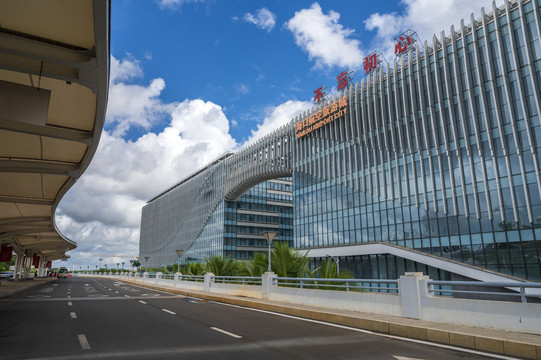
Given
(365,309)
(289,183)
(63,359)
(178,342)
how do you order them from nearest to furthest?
1. (63,359)
2. (178,342)
3. (365,309)
4. (289,183)

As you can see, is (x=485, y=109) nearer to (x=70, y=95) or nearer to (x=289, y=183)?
(x=70, y=95)

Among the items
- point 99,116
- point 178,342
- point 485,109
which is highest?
point 485,109

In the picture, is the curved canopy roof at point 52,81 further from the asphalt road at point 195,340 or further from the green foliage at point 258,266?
the green foliage at point 258,266

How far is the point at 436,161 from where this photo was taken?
138 ft

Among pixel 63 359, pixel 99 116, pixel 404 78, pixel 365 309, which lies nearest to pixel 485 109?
pixel 404 78

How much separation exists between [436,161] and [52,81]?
39583 millimetres

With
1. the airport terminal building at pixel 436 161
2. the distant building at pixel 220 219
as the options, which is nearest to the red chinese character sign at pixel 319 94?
the airport terminal building at pixel 436 161

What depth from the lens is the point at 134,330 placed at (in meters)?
10.5

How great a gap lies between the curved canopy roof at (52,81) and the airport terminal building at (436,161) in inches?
1389

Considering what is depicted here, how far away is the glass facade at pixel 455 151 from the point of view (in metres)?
34.6

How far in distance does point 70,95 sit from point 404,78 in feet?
137

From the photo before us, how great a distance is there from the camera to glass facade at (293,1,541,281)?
1363 inches

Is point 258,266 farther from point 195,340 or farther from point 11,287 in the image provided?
point 11,287

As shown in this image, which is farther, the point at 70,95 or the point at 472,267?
the point at 472,267
